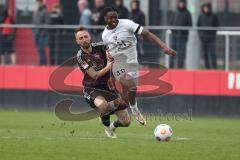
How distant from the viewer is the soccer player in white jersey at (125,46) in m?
16.9

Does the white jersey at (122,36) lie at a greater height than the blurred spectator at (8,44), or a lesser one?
greater

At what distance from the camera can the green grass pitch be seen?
12.5 metres

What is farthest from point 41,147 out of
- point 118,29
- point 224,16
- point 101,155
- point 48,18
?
point 224,16

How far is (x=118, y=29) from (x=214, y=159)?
5.79m

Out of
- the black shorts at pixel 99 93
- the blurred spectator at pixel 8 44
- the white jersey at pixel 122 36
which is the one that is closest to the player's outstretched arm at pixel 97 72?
the black shorts at pixel 99 93

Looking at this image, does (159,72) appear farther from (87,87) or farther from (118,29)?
(87,87)

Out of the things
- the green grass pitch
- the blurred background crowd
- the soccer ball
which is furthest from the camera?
the blurred background crowd

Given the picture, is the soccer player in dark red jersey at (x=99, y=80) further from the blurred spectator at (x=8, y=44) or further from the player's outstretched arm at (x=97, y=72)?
the blurred spectator at (x=8, y=44)

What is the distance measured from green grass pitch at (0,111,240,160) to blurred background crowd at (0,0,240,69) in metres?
2.64

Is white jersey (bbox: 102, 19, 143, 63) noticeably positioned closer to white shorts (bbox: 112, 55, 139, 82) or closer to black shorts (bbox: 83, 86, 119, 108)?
white shorts (bbox: 112, 55, 139, 82)

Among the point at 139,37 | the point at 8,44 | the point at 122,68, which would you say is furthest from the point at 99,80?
the point at 8,44

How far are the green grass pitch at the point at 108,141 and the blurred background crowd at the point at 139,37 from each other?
2.64 m

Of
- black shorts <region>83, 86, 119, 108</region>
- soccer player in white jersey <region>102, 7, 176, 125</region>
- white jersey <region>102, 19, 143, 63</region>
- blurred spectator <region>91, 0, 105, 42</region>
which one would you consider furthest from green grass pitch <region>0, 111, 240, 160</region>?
blurred spectator <region>91, 0, 105, 42</region>

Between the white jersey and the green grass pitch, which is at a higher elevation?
the white jersey
